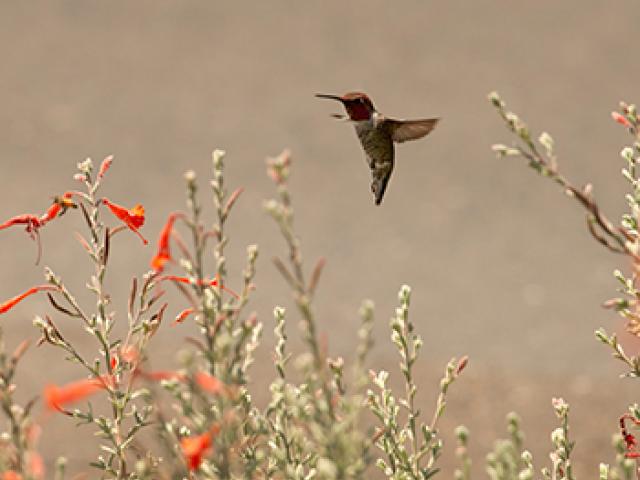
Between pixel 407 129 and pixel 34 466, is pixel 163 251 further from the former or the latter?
pixel 407 129

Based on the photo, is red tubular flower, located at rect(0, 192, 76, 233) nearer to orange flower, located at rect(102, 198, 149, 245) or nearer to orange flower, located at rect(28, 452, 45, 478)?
orange flower, located at rect(102, 198, 149, 245)

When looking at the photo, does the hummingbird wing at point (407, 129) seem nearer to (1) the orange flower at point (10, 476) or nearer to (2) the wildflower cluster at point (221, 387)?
(2) the wildflower cluster at point (221, 387)

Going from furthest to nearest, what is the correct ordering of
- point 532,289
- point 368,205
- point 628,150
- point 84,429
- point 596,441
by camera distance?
point 368,205 < point 532,289 < point 84,429 < point 596,441 < point 628,150

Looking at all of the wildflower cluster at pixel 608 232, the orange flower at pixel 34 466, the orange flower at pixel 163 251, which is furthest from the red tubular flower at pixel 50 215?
the wildflower cluster at pixel 608 232

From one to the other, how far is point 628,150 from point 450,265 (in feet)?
30.1

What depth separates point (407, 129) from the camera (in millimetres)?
2422

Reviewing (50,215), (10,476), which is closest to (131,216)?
(50,215)

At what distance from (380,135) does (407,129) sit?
Result: 89mm

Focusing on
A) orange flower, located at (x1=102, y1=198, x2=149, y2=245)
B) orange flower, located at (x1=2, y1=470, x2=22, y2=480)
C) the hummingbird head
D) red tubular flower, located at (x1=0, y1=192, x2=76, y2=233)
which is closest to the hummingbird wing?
the hummingbird head

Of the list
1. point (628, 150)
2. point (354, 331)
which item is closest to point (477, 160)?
point (354, 331)

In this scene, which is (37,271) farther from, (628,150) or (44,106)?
(628,150)

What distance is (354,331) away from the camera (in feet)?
34.0

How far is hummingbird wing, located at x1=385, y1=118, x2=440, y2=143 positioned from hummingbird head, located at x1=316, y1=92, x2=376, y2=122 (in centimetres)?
10

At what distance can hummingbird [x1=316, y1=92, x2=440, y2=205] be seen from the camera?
229 cm
